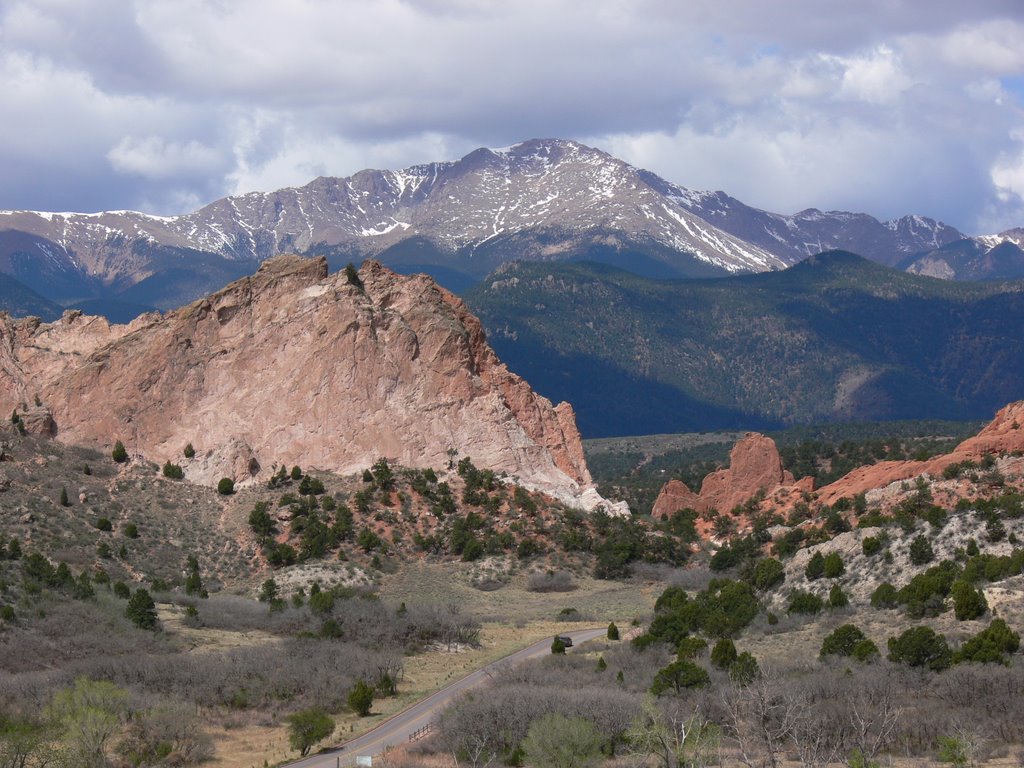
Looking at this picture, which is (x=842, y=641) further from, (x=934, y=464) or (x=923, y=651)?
(x=934, y=464)

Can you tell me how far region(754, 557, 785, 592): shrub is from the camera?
62531 mm

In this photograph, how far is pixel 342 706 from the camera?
49375 millimetres

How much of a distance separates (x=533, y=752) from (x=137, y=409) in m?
58.3

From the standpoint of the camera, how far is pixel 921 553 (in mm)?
56375

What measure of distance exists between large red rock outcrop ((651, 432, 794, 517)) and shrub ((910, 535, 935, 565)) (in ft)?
173

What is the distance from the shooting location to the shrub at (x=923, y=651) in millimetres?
43500

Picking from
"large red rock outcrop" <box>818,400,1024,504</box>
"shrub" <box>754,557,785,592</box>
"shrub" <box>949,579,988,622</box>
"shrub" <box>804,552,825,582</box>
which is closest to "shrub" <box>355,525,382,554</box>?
"shrub" <box>754,557,785,592</box>

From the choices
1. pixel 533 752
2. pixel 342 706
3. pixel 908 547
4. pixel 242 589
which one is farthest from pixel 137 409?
pixel 533 752

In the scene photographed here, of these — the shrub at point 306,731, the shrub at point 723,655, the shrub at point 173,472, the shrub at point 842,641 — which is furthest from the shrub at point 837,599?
the shrub at point 173,472

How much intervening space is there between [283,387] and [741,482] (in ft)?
135

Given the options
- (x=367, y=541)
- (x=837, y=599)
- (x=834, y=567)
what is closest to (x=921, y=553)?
(x=834, y=567)

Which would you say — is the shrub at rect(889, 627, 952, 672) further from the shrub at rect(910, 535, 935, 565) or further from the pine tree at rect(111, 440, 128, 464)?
the pine tree at rect(111, 440, 128, 464)

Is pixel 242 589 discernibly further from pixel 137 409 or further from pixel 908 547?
pixel 908 547

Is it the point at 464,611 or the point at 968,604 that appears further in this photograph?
the point at 464,611
